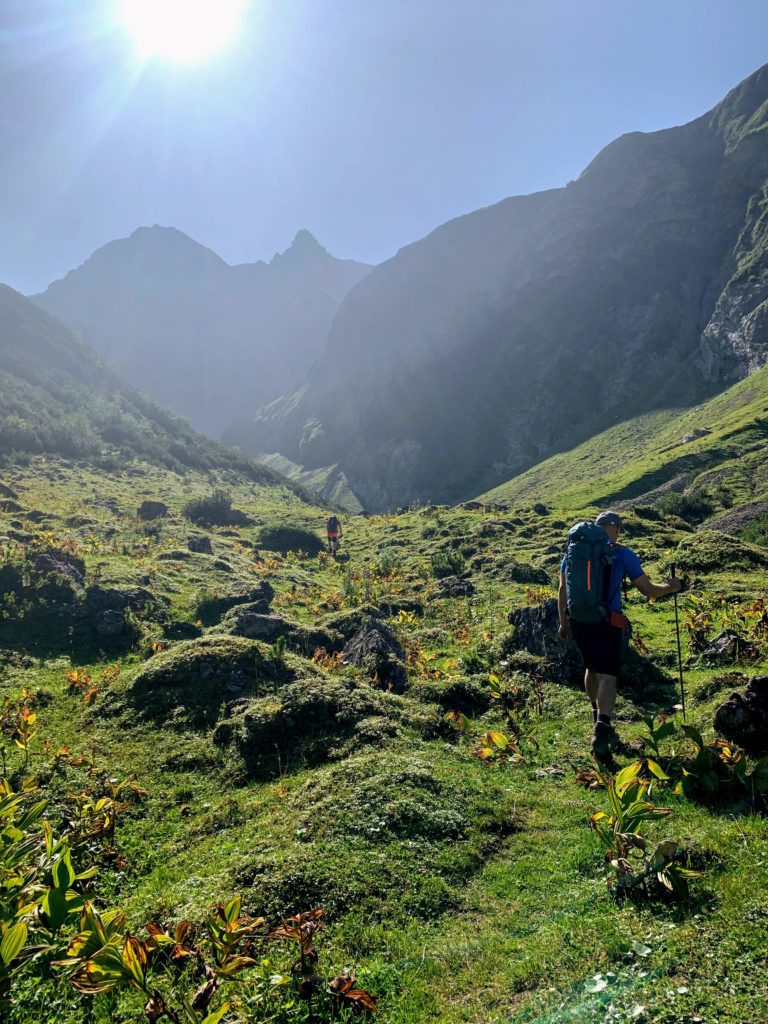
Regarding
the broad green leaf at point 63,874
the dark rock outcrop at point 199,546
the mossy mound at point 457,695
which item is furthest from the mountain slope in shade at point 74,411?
the broad green leaf at point 63,874

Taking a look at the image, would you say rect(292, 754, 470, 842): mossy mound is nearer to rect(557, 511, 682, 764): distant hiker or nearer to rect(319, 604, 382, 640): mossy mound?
rect(557, 511, 682, 764): distant hiker

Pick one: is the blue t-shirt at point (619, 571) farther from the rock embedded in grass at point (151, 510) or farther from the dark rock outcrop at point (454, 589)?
the rock embedded in grass at point (151, 510)

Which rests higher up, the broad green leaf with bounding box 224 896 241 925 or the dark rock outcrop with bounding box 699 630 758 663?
the broad green leaf with bounding box 224 896 241 925

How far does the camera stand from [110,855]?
20.3ft

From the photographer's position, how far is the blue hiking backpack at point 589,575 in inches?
323

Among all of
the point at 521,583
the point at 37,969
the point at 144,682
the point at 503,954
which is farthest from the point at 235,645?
the point at 521,583

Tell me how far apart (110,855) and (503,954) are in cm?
454

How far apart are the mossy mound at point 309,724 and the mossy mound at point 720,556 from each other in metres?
14.8

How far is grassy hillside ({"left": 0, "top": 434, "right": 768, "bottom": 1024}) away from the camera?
12.7 ft

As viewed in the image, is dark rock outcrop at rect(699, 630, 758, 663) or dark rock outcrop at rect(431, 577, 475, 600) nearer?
dark rock outcrop at rect(699, 630, 758, 663)

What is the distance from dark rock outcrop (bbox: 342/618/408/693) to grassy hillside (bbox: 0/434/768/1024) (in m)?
0.19

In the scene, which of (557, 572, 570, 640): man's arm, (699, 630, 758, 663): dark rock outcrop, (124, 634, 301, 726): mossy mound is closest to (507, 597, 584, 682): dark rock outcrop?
(699, 630, 758, 663): dark rock outcrop

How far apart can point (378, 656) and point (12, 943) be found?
32.9 feet

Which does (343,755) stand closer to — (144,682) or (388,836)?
(388,836)
